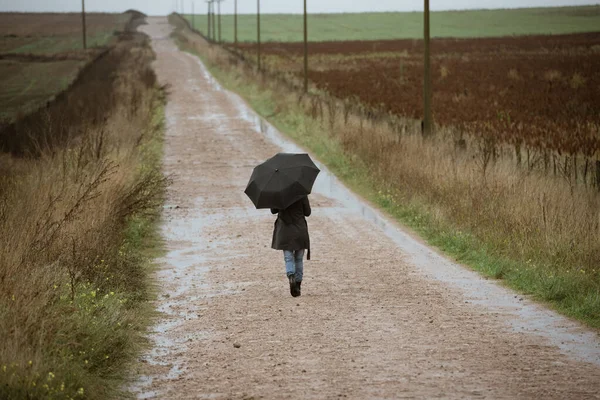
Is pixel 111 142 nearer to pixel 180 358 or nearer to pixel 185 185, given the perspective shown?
pixel 185 185

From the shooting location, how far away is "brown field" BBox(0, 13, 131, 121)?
4256 cm

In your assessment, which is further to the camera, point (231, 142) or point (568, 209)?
point (231, 142)

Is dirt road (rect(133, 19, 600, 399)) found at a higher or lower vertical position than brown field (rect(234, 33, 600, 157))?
lower

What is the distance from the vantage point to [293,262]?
9.85m

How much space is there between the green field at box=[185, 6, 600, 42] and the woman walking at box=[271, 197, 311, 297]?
102 m

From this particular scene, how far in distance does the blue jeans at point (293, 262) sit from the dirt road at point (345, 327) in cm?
29

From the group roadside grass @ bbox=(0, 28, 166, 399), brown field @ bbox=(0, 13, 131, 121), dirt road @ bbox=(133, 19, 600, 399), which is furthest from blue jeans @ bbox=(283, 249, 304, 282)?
brown field @ bbox=(0, 13, 131, 121)

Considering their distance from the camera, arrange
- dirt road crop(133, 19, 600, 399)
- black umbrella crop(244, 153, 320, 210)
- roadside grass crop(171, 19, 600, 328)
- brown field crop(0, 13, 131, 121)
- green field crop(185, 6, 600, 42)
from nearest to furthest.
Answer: dirt road crop(133, 19, 600, 399), black umbrella crop(244, 153, 320, 210), roadside grass crop(171, 19, 600, 328), brown field crop(0, 13, 131, 121), green field crop(185, 6, 600, 42)

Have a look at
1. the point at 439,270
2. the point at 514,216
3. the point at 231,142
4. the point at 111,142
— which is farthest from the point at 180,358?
the point at 231,142

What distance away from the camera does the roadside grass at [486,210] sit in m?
10.0

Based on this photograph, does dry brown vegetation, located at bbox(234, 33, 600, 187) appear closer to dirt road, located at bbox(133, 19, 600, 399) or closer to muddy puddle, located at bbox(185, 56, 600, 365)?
muddy puddle, located at bbox(185, 56, 600, 365)

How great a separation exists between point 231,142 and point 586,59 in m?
33.9

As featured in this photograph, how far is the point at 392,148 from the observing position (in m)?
19.4

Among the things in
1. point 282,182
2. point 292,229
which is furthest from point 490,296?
point 282,182
